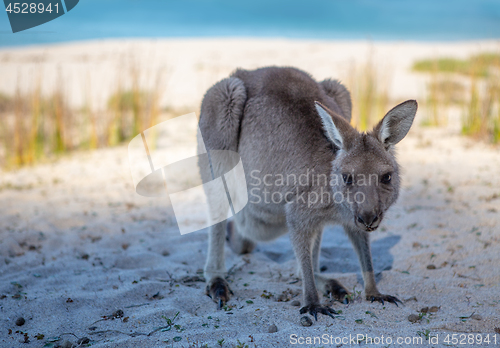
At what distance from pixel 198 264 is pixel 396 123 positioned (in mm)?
2044

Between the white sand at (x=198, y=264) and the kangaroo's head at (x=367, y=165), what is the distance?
2.31 ft

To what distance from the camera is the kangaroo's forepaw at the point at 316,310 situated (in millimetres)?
2660

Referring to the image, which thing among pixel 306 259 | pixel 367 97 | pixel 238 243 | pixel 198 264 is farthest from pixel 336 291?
pixel 367 97

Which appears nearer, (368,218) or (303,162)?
(368,218)

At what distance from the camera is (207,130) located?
131 inches

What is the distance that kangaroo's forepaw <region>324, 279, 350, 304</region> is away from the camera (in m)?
2.95

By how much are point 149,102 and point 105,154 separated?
1.19 metres

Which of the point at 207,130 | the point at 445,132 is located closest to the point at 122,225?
the point at 207,130

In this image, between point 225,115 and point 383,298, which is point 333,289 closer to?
point 383,298

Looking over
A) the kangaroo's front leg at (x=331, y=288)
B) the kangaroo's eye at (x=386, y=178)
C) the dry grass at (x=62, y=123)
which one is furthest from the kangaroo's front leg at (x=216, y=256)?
the dry grass at (x=62, y=123)

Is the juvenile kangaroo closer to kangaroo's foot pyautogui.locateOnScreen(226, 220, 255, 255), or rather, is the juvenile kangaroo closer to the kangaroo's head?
the kangaroo's head

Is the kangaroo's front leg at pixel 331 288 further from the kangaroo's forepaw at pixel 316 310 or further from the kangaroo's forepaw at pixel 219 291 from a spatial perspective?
the kangaroo's forepaw at pixel 219 291

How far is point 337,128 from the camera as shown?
2.61 meters

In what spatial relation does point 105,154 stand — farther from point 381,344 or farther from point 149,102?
point 381,344
